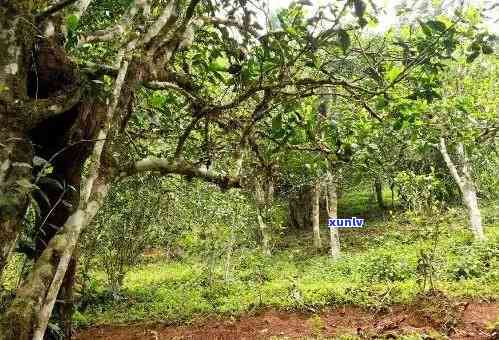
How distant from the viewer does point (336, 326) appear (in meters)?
7.41

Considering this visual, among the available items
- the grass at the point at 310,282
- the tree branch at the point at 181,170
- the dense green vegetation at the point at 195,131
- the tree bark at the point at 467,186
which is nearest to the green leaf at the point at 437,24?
the dense green vegetation at the point at 195,131

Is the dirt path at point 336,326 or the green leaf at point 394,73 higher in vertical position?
the green leaf at point 394,73

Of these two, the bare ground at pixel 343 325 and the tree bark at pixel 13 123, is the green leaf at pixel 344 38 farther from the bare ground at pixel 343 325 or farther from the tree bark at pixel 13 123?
the bare ground at pixel 343 325

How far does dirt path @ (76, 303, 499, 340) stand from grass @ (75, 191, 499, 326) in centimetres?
47

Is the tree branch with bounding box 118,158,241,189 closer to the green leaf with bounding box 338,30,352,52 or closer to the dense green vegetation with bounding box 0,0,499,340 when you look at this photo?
the dense green vegetation with bounding box 0,0,499,340

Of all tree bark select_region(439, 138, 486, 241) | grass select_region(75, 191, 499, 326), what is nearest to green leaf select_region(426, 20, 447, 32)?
grass select_region(75, 191, 499, 326)

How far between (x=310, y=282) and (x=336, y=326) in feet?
15.0

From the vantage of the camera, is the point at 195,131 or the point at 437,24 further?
the point at 195,131

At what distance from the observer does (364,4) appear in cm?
259

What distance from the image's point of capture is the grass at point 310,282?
879 cm

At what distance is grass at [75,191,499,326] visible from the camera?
8795 mm

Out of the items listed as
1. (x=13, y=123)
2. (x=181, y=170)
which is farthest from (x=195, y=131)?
(x=13, y=123)

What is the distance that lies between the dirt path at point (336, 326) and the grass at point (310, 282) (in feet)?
1.53

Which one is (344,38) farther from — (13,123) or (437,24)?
(13,123)
